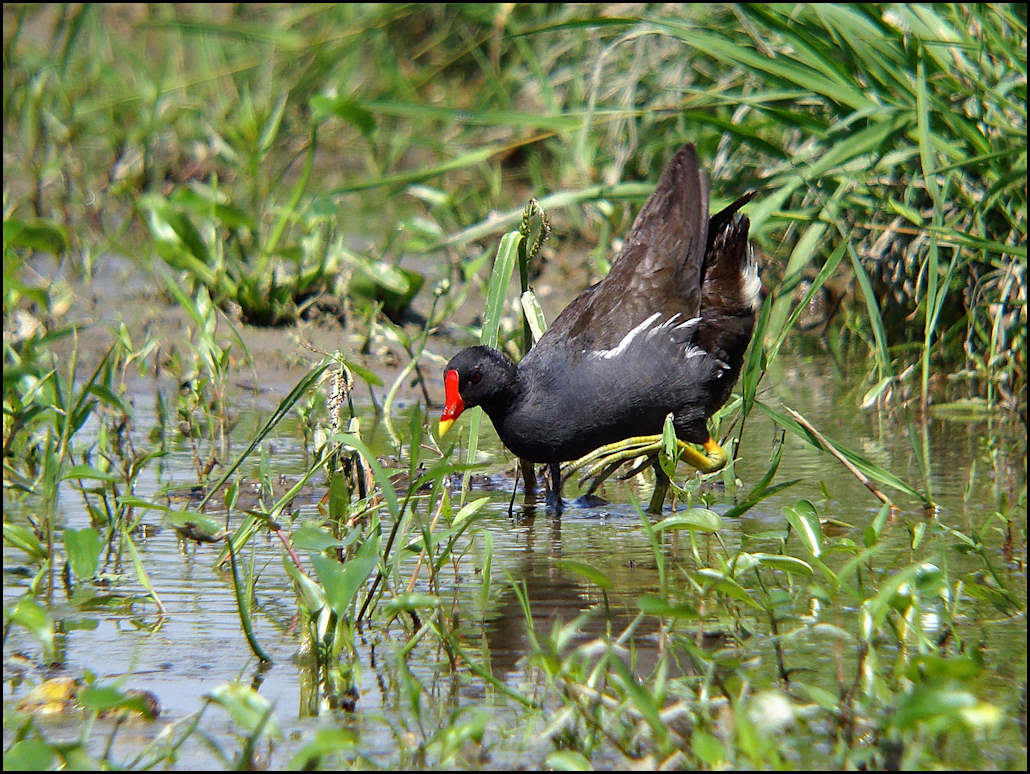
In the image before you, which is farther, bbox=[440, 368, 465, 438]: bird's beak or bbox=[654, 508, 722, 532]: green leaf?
bbox=[440, 368, 465, 438]: bird's beak

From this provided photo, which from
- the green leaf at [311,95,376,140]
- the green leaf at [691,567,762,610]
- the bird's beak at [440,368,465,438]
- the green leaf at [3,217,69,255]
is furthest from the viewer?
the green leaf at [3,217,69,255]

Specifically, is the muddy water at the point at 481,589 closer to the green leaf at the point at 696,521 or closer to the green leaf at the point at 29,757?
the green leaf at the point at 696,521

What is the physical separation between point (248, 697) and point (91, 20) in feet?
24.7

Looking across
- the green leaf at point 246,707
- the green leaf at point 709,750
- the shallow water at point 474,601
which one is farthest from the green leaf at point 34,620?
the green leaf at point 709,750

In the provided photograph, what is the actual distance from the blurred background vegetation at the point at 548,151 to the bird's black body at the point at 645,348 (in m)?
0.19

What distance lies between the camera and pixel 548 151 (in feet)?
25.1

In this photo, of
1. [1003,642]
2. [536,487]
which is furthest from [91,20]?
[1003,642]

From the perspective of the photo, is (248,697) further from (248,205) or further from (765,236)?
(248,205)

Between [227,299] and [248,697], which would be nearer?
[248,697]

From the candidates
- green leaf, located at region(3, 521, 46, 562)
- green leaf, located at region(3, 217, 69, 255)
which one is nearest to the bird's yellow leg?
green leaf, located at region(3, 521, 46, 562)

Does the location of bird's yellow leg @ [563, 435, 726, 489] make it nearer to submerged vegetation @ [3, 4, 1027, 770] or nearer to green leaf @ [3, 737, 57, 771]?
submerged vegetation @ [3, 4, 1027, 770]

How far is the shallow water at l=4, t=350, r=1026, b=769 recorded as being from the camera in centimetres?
259

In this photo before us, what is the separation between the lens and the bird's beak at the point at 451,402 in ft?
12.9

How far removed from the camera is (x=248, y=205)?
7.31 metres
